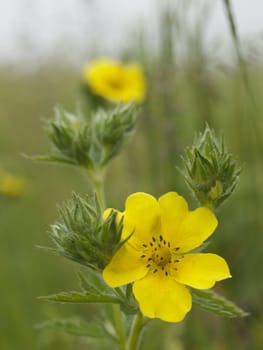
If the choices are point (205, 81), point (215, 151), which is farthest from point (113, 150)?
point (205, 81)

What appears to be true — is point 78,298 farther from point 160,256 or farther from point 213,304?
point 213,304

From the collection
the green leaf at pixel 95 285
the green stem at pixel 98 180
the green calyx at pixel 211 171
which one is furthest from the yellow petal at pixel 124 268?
the green stem at pixel 98 180

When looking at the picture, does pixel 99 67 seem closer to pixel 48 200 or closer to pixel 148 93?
pixel 148 93

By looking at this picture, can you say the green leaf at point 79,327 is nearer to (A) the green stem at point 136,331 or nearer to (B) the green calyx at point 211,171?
(A) the green stem at point 136,331

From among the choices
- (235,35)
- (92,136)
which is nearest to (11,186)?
(92,136)

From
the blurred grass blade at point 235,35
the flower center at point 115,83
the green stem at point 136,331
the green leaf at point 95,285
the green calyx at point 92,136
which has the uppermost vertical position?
the flower center at point 115,83

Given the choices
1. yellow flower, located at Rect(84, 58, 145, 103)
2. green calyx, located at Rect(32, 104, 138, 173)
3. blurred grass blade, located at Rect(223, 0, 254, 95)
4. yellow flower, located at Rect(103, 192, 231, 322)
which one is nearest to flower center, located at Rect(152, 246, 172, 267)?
yellow flower, located at Rect(103, 192, 231, 322)

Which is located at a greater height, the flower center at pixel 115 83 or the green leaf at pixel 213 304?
the flower center at pixel 115 83
